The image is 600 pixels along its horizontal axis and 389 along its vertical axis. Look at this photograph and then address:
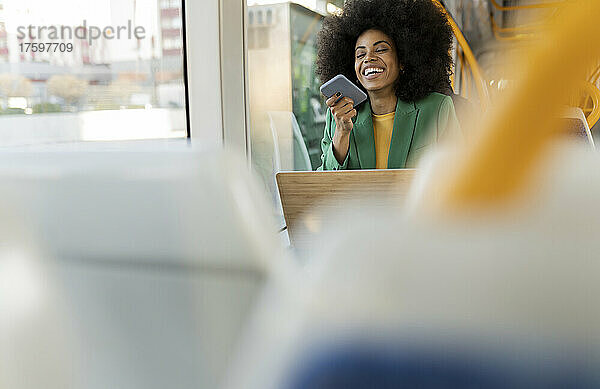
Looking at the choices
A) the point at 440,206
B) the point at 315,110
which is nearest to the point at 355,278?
the point at 440,206

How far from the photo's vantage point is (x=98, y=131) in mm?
770

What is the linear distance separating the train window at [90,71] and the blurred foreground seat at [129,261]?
1.99 feet

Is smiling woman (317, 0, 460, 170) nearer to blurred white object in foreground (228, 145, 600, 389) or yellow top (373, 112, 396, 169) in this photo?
yellow top (373, 112, 396, 169)

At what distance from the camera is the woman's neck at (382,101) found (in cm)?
113

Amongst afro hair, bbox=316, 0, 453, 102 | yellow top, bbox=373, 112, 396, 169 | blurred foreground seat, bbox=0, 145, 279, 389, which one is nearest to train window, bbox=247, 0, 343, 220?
afro hair, bbox=316, 0, 453, 102

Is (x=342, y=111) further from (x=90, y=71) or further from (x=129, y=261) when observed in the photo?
(x=129, y=261)

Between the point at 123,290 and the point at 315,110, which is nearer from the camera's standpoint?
the point at 123,290

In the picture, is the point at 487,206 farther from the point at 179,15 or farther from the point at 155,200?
the point at 179,15

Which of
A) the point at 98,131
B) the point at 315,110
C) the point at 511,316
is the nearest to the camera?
the point at 511,316

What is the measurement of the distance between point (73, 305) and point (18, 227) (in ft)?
0.07

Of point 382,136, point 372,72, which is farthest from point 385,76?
point 382,136

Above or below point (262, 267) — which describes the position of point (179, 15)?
above

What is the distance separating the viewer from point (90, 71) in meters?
0.77

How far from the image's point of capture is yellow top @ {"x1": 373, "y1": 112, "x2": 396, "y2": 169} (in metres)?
1.05
